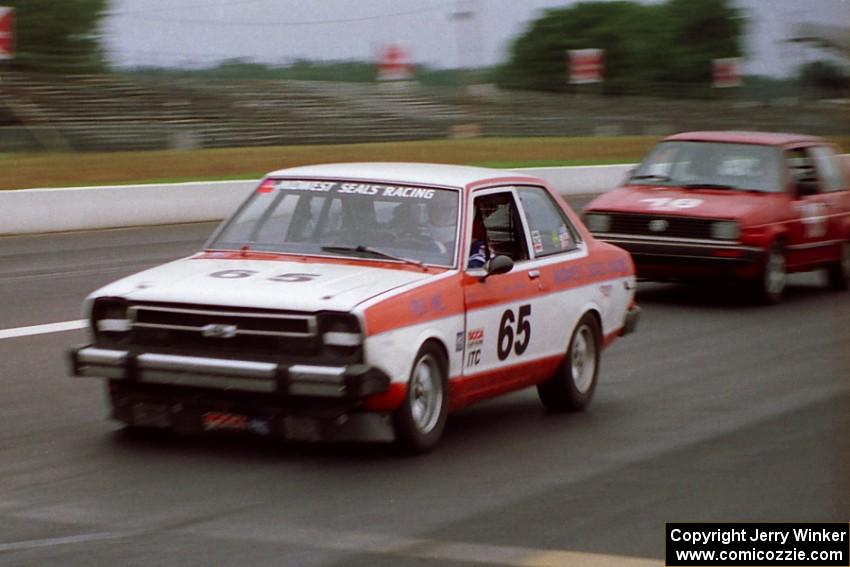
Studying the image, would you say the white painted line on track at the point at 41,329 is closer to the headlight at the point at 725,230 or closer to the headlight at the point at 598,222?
the headlight at the point at 598,222

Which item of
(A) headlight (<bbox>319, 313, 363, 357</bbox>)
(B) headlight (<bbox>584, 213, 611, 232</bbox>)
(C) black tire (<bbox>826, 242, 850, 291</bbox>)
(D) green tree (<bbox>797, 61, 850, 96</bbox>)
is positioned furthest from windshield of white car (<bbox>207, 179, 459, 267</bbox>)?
(C) black tire (<bbox>826, 242, 850, 291</bbox>)

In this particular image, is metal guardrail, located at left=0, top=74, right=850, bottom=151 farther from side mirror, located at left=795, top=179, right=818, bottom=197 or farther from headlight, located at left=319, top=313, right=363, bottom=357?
headlight, located at left=319, top=313, right=363, bottom=357

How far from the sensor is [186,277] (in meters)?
7.20

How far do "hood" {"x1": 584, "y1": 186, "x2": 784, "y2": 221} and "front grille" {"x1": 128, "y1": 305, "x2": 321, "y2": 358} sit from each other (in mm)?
8019

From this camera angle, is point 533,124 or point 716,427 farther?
point 533,124

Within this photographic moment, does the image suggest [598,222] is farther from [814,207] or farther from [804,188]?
[814,207]

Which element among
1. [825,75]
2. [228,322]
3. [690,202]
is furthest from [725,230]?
[825,75]

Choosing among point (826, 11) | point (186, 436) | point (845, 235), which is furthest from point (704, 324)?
point (826, 11)

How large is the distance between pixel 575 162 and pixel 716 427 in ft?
97.7

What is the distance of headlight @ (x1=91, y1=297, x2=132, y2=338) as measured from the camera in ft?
23.1

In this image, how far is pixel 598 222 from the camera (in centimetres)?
1449

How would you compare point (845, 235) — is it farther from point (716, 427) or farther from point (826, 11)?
point (826, 11)

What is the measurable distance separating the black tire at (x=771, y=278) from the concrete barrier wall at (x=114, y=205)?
10004 mm

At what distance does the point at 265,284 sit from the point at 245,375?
56 cm
